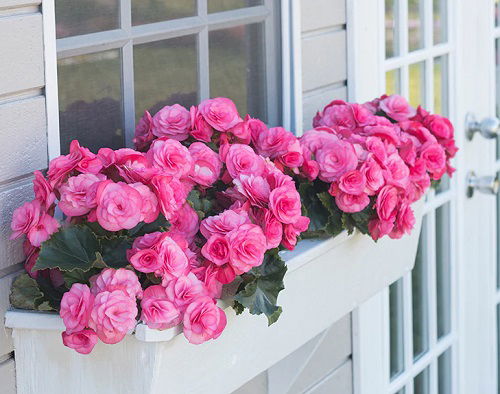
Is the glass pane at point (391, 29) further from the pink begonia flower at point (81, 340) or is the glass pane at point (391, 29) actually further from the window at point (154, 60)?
the pink begonia flower at point (81, 340)

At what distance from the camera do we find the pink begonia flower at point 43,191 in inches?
57.3

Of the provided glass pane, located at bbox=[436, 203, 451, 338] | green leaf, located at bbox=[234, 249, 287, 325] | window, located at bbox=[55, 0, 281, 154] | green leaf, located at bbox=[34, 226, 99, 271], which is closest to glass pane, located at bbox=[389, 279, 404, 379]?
glass pane, located at bbox=[436, 203, 451, 338]

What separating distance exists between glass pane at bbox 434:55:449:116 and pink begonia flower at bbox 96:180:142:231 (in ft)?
5.55

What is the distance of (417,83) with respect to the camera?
2.81 m

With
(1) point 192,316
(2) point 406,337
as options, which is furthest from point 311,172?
(2) point 406,337

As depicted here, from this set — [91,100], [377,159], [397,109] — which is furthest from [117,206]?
[397,109]

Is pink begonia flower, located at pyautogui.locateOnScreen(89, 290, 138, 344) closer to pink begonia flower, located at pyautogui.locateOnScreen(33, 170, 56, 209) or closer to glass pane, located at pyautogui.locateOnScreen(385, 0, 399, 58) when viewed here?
pink begonia flower, located at pyautogui.locateOnScreen(33, 170, 56, 209)

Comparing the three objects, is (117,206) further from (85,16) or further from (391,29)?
(391,29)

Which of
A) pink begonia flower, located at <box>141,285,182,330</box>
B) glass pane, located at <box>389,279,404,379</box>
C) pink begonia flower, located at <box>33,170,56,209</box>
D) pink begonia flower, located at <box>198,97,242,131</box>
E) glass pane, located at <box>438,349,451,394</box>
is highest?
pink begonia flower, located at <box>198,97,242,131</box>

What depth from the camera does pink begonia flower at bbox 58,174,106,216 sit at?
1434 mm

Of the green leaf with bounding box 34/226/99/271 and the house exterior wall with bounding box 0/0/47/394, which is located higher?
the house exterior wall with bounding box 0/0/47/394

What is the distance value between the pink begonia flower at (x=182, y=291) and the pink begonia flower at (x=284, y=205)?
193 millimetres

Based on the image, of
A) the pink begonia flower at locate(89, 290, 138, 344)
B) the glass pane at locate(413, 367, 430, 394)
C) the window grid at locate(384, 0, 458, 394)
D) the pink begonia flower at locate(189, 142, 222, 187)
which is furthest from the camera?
the glass pane at locate(413, 367, 430, 394)

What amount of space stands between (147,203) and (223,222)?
131mm
